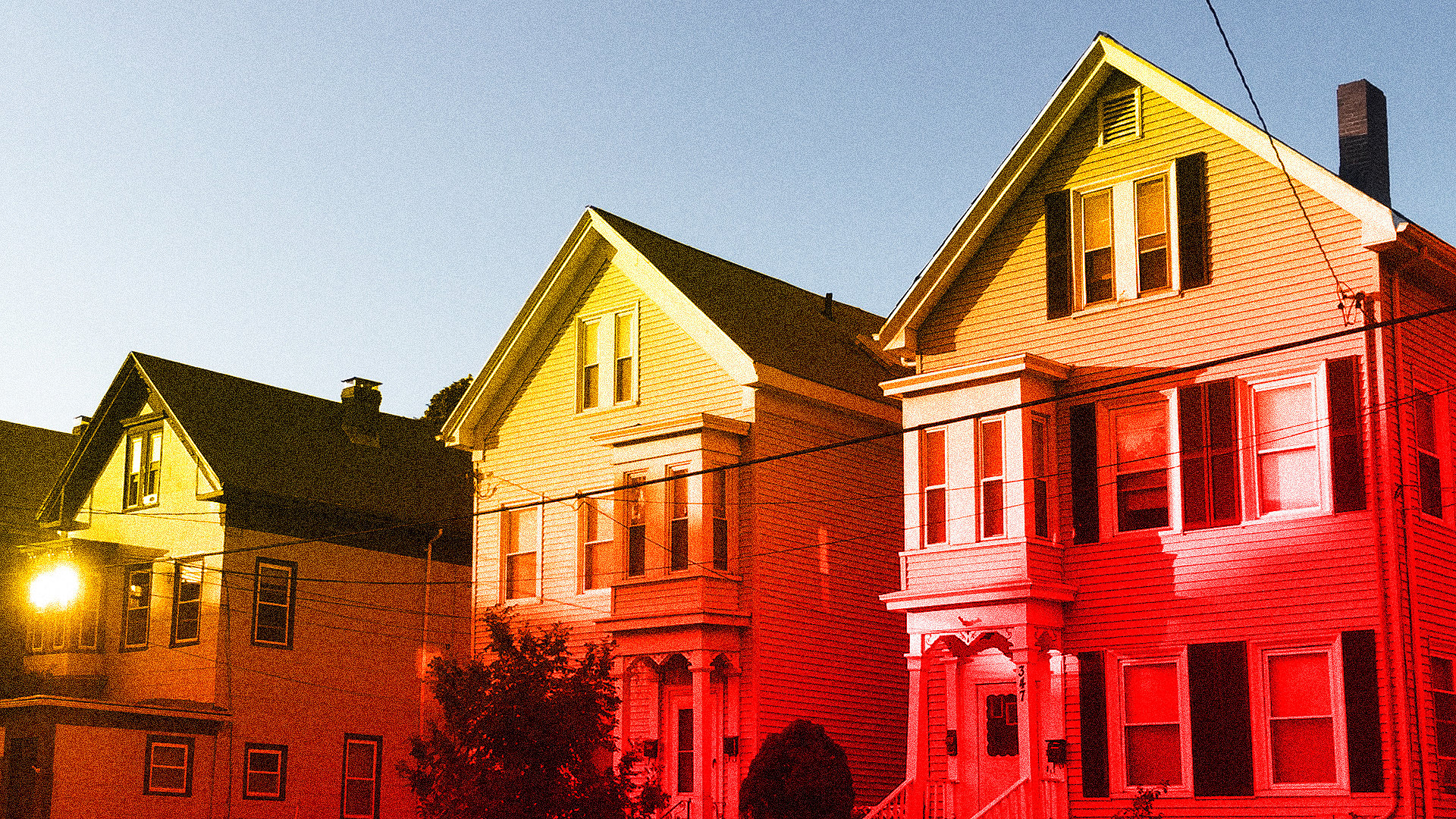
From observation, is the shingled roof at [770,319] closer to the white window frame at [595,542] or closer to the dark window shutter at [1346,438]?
the white window frame at [595,542]

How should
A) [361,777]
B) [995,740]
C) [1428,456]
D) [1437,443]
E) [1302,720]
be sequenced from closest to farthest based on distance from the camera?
1. [1302,720]
2. [1428,456]
3. [1437,443]
4. [995,740]
5. [361,777]

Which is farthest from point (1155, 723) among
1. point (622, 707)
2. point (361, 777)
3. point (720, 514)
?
point (361, 777)

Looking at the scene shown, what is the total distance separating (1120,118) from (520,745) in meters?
12.3

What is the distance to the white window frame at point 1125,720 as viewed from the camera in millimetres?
21484

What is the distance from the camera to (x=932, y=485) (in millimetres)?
24641

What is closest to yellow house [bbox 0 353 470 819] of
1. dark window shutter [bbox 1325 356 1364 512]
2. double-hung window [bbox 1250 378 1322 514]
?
double-hung window [bbox 1250 378 1322 514]

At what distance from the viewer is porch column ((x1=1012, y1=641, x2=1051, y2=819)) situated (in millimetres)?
22297

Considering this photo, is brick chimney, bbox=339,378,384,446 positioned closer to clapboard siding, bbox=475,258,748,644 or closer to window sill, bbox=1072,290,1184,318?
clapboard siding, bbox=475,258,748,644

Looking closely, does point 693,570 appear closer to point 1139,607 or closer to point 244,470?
point 1139,607

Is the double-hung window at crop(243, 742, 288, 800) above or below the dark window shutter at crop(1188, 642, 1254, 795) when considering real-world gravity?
below

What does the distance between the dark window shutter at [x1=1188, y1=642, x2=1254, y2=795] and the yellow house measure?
16.2 meters

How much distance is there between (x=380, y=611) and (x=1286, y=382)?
21337mm

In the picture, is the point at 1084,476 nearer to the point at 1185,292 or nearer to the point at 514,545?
the point at 1185,292

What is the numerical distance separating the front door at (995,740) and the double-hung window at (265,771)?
1601cm
